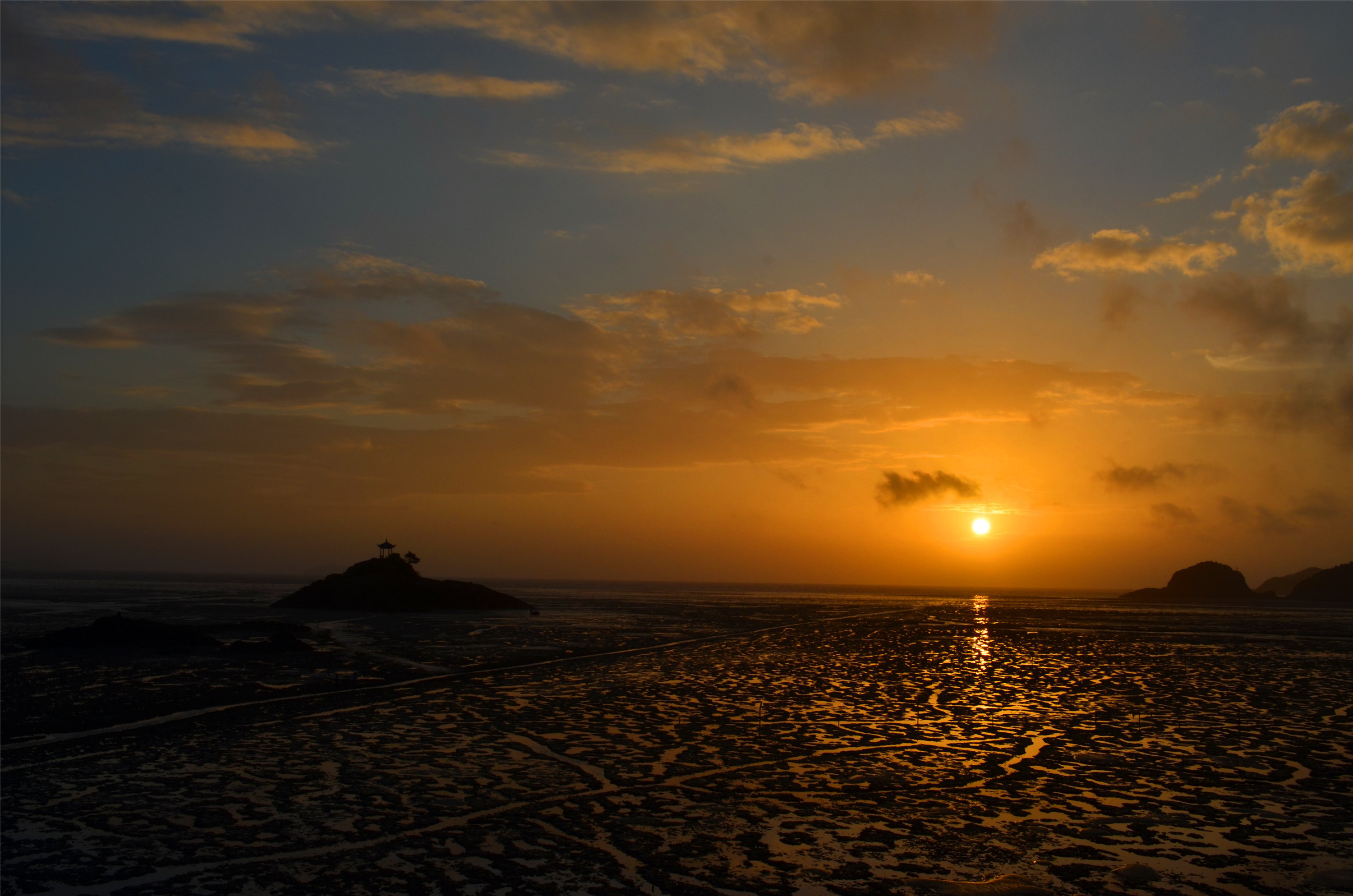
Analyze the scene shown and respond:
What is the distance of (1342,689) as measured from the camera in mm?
27875

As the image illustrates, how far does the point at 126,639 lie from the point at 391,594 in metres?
39.4

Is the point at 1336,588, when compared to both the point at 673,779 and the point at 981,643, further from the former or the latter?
the point at 673,779

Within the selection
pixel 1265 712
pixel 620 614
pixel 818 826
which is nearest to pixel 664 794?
pixel 818 826

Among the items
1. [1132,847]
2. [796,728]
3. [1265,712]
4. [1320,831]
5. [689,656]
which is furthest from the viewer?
[689,656]

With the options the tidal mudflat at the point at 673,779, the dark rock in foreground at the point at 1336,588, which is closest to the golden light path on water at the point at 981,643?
the tidal mudflat at the point at 673,779

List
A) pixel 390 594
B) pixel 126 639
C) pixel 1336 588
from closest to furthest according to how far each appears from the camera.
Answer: pixel 126 639
pixel 390 594
pixel 1336 588

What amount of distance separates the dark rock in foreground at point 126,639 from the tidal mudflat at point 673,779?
439 centimetres

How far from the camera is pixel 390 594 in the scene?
76.9m

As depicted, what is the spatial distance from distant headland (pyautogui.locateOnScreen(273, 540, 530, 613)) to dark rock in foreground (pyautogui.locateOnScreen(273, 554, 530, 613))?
46 mm

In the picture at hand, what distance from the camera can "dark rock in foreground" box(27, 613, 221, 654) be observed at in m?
36.4

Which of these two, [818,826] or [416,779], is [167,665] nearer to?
[416,779]

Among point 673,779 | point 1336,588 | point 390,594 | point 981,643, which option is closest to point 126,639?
point 673,779

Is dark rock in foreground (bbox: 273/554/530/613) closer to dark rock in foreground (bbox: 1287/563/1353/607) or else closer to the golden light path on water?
the golden light path on water

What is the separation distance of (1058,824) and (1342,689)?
75.2 ft
